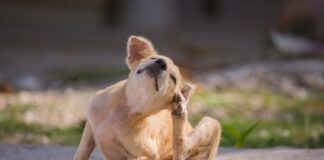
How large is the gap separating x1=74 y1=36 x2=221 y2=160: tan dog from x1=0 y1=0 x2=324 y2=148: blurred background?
1.36 meters

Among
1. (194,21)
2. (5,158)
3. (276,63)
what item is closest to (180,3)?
(194,21)

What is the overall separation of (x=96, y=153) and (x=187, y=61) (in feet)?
19.3

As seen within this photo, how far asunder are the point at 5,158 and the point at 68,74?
5149 millimetres

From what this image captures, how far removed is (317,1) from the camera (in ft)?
39.8

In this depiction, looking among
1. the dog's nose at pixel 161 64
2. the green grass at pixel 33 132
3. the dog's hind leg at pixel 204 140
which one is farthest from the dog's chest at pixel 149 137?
the green grass at pixel 33 132

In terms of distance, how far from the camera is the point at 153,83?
3920 mm

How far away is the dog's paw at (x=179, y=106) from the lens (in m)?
4.03

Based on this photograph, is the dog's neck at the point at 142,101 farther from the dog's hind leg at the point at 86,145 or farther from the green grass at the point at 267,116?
the green grass at the point at 267,116

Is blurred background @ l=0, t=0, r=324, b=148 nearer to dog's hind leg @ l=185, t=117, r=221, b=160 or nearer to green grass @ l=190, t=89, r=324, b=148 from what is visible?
green grass @ l=190, t=89, r=324, b=148

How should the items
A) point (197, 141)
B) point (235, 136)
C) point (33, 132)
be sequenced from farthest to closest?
1. point (33, 132)
2. point (235, 136)
3. point (197, 141)

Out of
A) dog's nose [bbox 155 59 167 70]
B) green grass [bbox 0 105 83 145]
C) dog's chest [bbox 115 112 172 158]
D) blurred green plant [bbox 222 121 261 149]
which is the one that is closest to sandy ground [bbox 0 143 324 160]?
blurred green plant [bbox 222 121 261 149]

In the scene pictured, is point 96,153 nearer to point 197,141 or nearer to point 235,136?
point 235,136

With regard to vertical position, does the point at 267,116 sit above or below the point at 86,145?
below

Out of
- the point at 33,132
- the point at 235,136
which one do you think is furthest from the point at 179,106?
the point at 33,132
